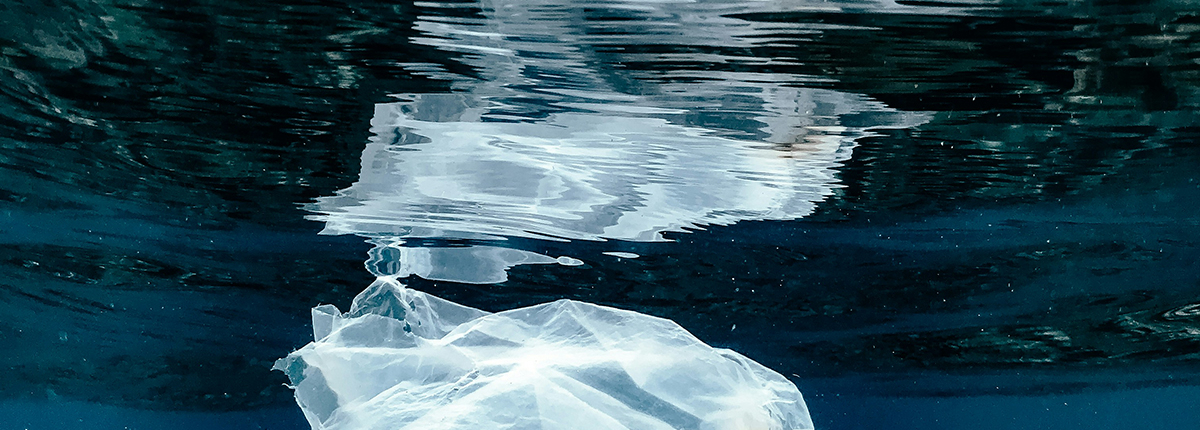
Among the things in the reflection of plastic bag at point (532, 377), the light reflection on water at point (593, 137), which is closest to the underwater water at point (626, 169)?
the light reflection on water at point (593, 137)

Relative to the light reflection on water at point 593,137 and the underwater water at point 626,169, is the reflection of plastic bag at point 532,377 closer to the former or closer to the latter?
the light reflection on water at point 593,137

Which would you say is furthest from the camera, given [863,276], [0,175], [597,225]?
[863,276]

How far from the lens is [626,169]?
7.17 metres

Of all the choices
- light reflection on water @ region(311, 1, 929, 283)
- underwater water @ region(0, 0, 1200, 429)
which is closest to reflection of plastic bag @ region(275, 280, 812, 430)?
light reflection on water @ region(311, 1, 929, 283)

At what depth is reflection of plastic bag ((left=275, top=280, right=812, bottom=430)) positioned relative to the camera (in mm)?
4965

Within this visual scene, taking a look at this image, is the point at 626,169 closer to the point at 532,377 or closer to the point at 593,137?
the point at 593,137

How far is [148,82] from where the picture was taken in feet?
18.8

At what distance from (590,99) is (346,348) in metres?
2.70

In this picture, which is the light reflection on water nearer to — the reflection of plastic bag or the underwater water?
the underwater water

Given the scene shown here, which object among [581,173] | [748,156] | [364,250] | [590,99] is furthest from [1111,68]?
[364,250]

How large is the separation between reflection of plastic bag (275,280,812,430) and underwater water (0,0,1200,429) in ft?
5.49

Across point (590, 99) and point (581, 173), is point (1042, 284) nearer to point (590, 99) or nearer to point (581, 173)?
point (581, 173)

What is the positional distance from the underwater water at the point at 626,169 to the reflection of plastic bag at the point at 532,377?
5.49ft

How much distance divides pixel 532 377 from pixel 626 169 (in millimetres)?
2665
